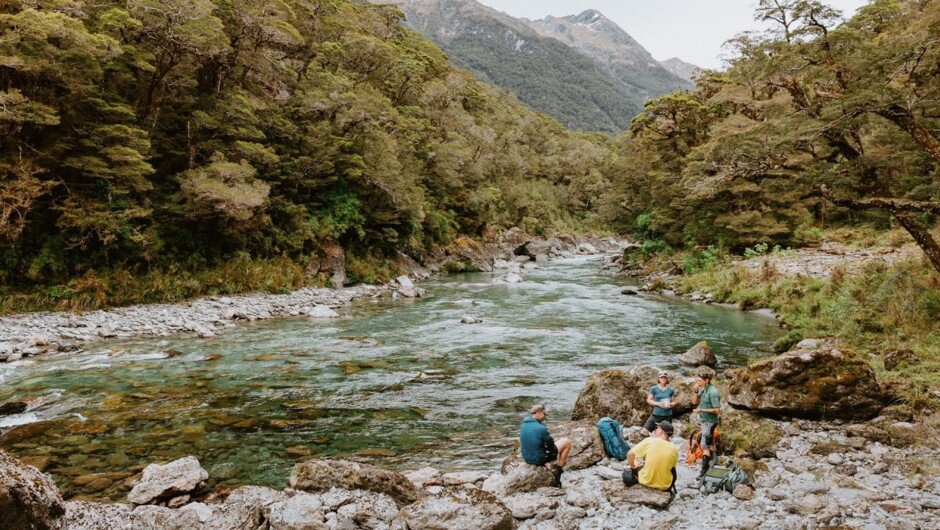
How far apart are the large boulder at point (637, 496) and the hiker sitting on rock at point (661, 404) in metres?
1.94

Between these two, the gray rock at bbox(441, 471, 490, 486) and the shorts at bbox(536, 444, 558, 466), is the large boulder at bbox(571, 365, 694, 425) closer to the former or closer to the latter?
the shorts at bbox(536, 444, 558, 466)

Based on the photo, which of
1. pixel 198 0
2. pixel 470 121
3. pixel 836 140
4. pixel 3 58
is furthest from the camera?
pixel 470 121

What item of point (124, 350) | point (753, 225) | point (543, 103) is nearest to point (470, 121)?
point (753, 225)

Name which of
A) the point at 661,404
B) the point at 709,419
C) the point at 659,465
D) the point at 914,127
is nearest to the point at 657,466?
the point at 659,465

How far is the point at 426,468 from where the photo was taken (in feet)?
25.2

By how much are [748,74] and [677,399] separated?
10.2 m

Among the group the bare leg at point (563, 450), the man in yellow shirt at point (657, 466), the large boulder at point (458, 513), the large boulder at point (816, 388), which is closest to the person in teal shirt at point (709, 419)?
the man in yellow shirt at point (657, 466)

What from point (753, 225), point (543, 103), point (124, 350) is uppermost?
point (543, 103)

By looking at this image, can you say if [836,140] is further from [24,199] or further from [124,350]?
[24,199]

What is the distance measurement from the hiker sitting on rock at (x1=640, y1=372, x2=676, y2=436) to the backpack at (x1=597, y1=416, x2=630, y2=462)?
67 centimetres

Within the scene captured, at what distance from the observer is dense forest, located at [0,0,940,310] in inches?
499

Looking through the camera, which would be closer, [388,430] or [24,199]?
[388,430]

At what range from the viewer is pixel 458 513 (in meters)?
5.63

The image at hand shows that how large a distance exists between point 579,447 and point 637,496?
1.65m
